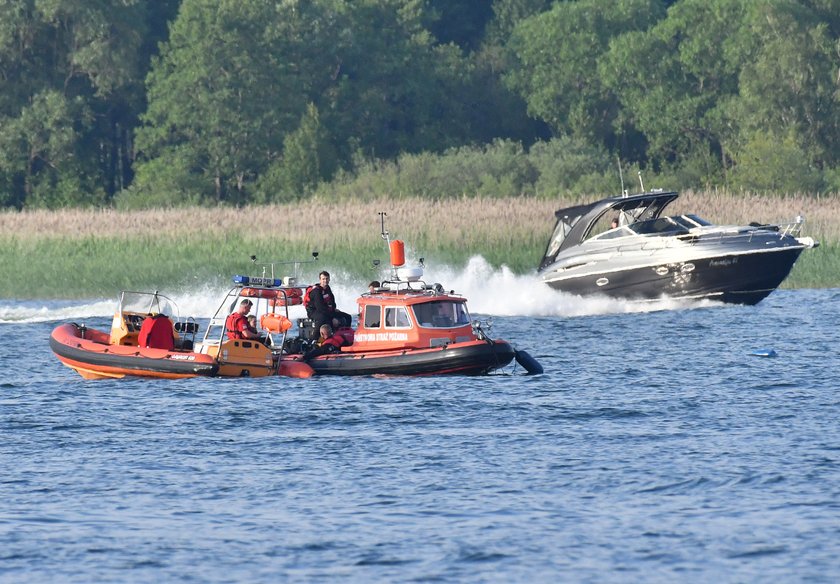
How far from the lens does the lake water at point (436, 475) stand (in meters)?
14.8

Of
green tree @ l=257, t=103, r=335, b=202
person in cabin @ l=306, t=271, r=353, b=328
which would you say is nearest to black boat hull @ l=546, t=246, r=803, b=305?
person in cabin @ l=306, t=271, r=353, b=328

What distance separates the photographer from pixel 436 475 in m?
18.1

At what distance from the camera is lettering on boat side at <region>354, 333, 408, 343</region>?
2511 cm

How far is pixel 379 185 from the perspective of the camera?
5847cm

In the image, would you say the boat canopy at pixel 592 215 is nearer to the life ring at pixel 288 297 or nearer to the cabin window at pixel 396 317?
the life ring at pixel 288 297

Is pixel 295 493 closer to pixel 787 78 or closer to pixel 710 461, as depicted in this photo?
pixel 710 461

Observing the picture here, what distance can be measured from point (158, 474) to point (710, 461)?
6044 mm

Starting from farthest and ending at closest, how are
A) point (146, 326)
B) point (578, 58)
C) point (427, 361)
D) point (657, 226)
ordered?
point (578, 58), point (657, 226), point (146, 326), point (427, 361)

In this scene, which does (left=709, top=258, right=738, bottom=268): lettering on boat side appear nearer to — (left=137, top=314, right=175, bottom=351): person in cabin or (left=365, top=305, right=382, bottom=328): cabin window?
(left=365, top=305, right=382, bottom=328): cabin window

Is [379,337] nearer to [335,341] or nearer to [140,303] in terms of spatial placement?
[335,341]

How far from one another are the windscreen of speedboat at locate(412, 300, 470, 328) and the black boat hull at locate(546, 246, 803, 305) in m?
11.6

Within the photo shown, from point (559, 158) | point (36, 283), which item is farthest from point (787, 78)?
point (36, 283)

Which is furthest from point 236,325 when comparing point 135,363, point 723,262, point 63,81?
point 63,81

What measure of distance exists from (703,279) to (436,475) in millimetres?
19161
